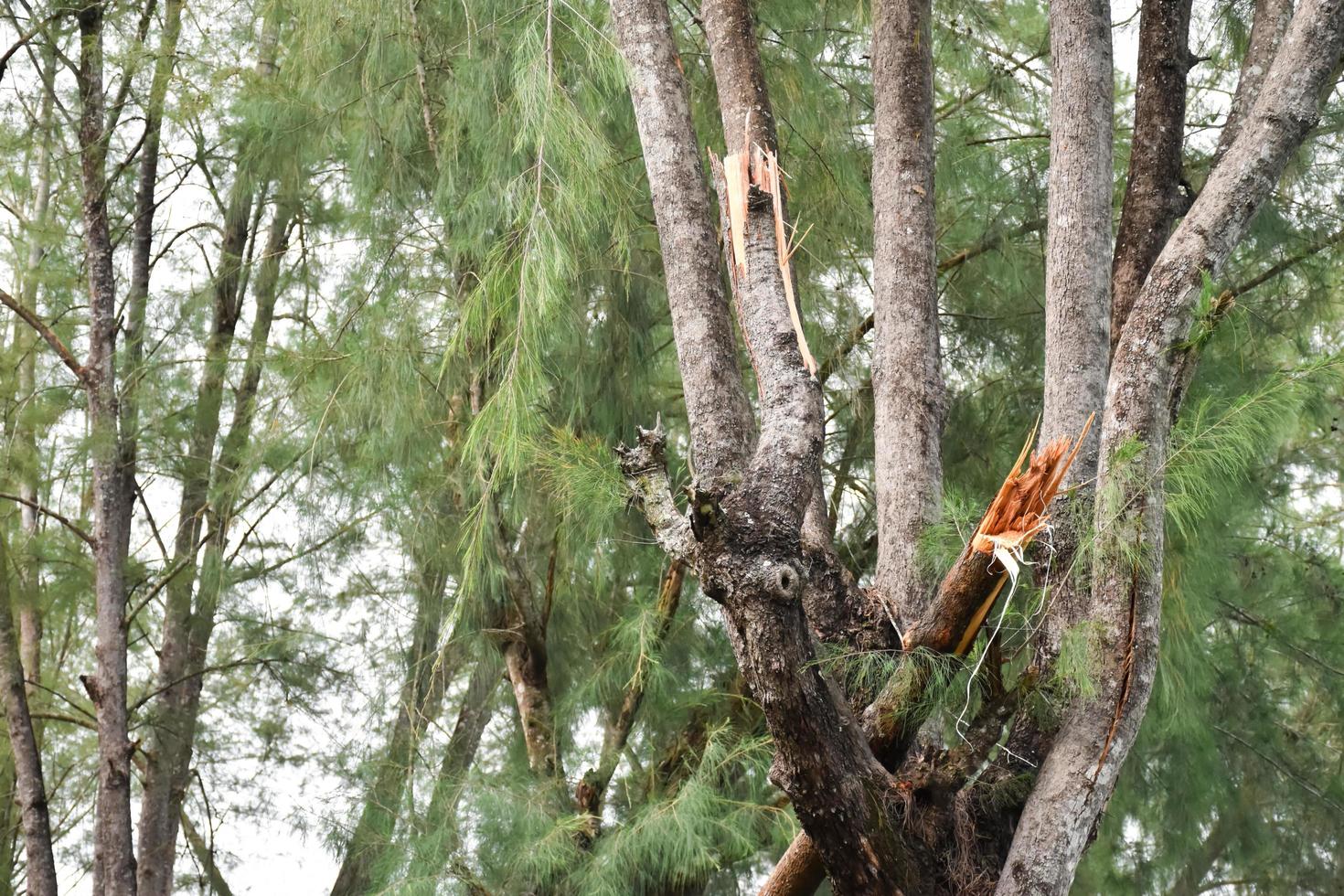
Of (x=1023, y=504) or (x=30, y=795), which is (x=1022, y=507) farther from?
(x=30, y=795)

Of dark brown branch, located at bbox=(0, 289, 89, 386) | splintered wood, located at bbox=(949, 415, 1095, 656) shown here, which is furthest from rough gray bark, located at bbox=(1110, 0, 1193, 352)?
dark brown branch, located at bbox=(0, 289, 89, 386)

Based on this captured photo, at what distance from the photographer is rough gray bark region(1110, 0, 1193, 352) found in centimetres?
209

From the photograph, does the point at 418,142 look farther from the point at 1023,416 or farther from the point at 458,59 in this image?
the point at 1023,416

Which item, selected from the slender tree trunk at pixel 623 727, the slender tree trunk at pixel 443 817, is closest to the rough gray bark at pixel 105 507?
the slender tree trunk at pixel 443 817

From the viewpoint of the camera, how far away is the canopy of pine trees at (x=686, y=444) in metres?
1.78

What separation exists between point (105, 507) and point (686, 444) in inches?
61.4

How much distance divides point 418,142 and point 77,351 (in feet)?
5.20

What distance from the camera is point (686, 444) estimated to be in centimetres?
405

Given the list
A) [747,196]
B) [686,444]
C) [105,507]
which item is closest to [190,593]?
[105,507]

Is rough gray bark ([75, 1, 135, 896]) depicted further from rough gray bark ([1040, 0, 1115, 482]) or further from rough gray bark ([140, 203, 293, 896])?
rough gray bark ([1040, 0, 1115, 482])

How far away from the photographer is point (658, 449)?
69.0 inches

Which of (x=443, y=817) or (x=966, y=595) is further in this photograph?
(x=443, y=817)

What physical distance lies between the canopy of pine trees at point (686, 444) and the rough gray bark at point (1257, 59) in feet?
0.05

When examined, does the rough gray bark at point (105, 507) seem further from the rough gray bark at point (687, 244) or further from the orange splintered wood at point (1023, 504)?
the orange splintered wood at point (1023, 504)
